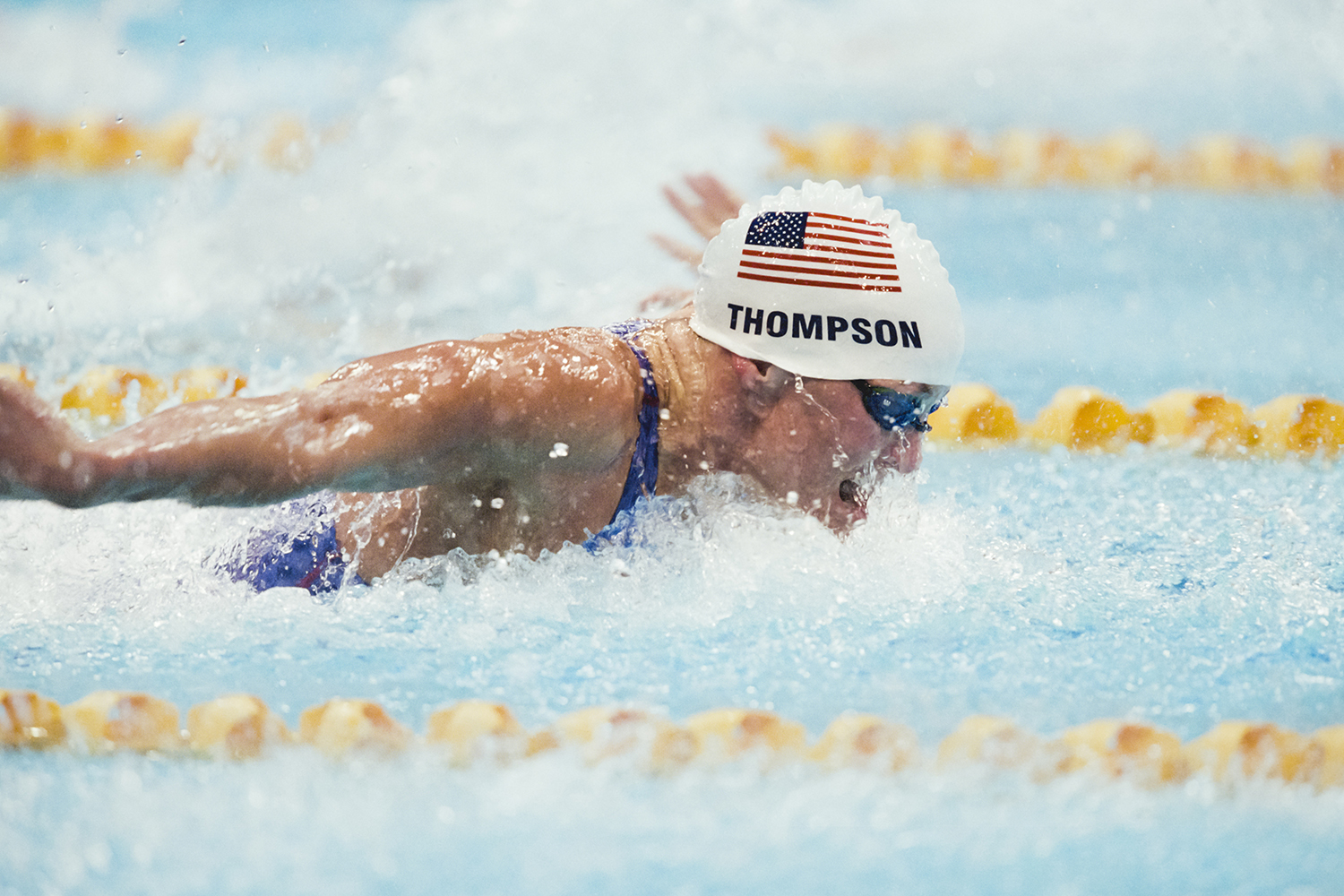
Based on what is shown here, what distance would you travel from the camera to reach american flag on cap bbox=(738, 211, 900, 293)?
2.05 m

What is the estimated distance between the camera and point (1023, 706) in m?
1.85

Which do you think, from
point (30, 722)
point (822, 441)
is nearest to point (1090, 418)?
point (822, 441)

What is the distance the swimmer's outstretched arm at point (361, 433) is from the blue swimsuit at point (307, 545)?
0.18m

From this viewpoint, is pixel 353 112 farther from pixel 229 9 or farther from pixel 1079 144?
pixel 1079 144

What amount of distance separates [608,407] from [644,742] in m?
0.47

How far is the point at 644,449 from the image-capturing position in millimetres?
1963

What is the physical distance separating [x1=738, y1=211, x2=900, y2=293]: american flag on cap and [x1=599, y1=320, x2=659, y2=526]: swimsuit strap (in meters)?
0.25

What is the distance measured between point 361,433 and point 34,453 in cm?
38

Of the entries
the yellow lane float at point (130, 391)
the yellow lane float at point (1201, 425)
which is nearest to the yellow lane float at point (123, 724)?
the yellow lane float at point (130, 391)

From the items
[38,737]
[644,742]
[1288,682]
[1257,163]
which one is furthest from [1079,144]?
[38,737]

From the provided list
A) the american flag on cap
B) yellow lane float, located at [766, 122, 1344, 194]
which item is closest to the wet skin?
the american flag on cap

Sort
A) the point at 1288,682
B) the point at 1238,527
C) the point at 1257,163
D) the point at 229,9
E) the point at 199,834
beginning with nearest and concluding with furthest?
1. the point at 199,834
2. the point at 1288,682
3. the point at 1238,527
4. the point at 1257,163
5. the point at 229,9

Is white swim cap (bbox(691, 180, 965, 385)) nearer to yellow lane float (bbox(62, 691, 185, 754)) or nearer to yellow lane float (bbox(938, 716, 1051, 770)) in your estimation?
yellow lane float (bbox(938, 716, 1051, 770))

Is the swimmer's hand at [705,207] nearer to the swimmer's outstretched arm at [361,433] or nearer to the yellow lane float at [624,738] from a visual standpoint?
the swimmer's outstretched arm at [361,433]
